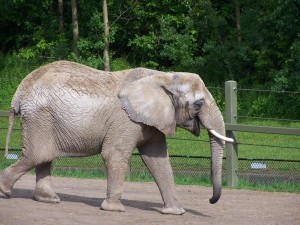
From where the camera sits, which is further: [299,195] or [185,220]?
[299,195]

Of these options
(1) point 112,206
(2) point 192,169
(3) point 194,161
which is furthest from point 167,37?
(1) point 112,206

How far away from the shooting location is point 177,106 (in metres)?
13.3

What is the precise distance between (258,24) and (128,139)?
2375 centimetres

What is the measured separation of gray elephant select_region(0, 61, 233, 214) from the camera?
1314 centimetres

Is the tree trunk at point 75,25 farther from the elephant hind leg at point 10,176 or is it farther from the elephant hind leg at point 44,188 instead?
the elephant hind leg at point 10,176

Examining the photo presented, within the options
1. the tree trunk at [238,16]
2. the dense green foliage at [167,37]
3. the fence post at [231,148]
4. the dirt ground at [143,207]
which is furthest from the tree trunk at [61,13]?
the dirt ground at [143,207]

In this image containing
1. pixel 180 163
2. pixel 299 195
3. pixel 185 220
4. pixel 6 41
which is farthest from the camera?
pixel 6 41

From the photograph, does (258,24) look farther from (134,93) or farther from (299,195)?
(134,93)

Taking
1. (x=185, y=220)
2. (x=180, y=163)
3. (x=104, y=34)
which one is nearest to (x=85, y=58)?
(x=104, y=34)

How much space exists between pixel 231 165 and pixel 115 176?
349cm

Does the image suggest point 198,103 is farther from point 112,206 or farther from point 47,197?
point 47,197

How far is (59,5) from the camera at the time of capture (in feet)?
134

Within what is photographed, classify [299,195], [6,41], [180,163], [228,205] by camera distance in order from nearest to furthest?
1. [228,205]
2. [299,195]
3. [180,163]
4. [6,41]

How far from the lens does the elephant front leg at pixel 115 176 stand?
1321 centimetres
